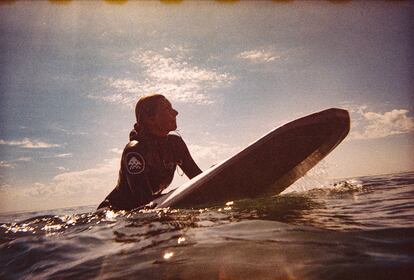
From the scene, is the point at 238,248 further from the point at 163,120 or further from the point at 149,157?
the point at 163,120

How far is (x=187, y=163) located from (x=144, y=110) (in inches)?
54.5

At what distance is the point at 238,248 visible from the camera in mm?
1983

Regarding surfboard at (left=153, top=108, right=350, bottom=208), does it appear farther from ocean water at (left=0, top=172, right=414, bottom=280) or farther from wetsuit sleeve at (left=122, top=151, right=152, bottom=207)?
ocean water at (left=0, top=172, right=414, bottom=280)

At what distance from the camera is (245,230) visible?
2.45 meters

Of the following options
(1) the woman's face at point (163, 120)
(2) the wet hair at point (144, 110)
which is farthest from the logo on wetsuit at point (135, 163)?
(1) the woman's face at point (163, 120)

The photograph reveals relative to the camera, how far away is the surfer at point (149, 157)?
4.59m

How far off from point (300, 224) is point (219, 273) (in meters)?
1.17

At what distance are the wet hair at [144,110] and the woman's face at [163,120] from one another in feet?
0.25

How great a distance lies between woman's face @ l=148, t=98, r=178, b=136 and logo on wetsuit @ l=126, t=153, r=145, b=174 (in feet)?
A: 3.37

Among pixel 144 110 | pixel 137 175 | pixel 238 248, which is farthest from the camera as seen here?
pixel 144 110

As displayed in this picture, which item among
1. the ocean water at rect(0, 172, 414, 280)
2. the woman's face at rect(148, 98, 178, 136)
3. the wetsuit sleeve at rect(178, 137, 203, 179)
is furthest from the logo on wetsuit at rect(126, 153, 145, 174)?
the wetsuit sleeve at rect(178, 137, 203, 179)

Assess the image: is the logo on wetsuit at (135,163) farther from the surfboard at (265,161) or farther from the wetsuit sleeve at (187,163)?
the wetsuit sleeve at (187,163)

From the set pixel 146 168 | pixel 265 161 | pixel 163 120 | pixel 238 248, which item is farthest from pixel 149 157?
pixel 238 248

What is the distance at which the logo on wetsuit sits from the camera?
4.51m
